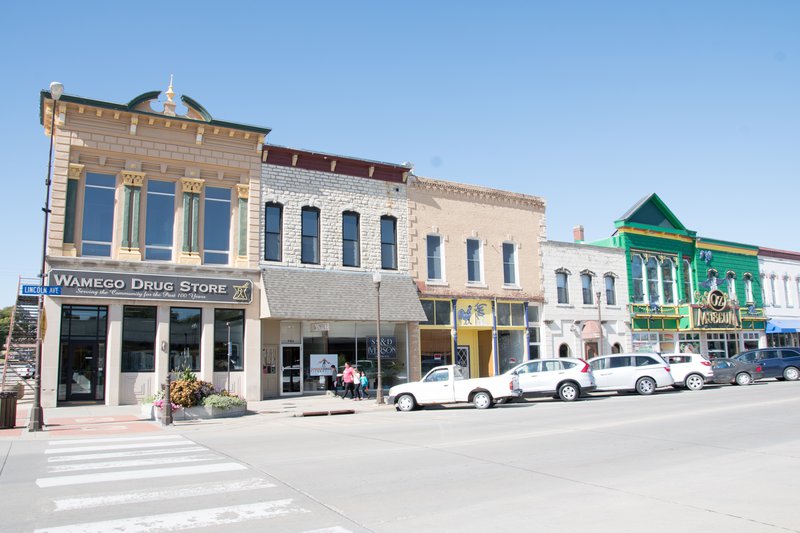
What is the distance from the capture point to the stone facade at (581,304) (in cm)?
3181

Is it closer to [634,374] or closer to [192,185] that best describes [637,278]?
[634,374]

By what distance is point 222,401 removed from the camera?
18.4 metres

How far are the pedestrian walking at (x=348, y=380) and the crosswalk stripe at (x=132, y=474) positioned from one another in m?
13.3

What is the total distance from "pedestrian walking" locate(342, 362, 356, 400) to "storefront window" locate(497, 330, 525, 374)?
9.28 meters

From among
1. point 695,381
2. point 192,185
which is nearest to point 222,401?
point 192,185

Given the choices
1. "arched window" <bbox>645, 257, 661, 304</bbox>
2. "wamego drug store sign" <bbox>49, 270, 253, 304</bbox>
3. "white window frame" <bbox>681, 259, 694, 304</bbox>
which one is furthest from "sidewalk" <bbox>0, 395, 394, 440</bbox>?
"white window frame" <bbox>681, 259, 694, 304</bbox>

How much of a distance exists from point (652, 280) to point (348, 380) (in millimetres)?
21735

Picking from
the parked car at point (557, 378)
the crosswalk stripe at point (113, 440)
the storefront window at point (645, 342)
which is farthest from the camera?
Answer: the storefront window at point (645, 342)

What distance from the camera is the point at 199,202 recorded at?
23.7 meters

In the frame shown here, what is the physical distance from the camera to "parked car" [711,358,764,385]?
28.2 meters

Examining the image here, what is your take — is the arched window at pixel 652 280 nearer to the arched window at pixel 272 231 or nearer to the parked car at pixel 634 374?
the parked car at pixel 634 374

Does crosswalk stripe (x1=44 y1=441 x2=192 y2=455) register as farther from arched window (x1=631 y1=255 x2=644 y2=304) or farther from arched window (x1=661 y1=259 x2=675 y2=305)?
arched window (x1=661 y1=259 x2=675 y2=305)

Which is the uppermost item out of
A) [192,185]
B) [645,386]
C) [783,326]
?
[192,185]

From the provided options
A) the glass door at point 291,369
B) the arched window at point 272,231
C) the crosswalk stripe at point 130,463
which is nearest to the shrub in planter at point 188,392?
the glass door at point 291,369
